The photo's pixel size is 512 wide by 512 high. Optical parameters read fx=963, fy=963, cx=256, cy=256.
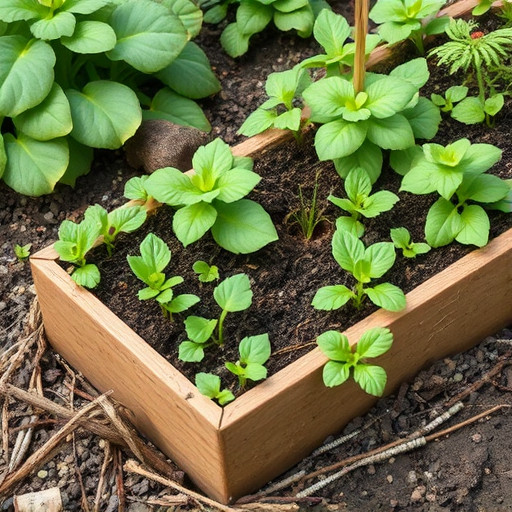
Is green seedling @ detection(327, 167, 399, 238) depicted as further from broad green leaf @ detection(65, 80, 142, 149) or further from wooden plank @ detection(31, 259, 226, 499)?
broad green leaf @ detection(65, 80, 142, 149)

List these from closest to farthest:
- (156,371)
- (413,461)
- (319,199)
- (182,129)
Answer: (156,371)
(413,461)
(319,199)
(182,129)

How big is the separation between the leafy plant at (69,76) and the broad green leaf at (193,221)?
55cm

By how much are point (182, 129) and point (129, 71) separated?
1.03 feet

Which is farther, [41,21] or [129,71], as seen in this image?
[129,71]

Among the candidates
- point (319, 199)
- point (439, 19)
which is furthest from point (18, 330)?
point (439, 19)

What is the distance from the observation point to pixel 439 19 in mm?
2631

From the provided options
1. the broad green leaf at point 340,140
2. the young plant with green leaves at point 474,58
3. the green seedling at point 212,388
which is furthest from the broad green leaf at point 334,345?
the young plant with green leaves at point 474,58

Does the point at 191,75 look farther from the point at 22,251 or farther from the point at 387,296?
the point at 387,296

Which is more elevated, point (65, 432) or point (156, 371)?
point (156, 371)

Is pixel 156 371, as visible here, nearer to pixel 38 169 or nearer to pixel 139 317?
pixel 139 317

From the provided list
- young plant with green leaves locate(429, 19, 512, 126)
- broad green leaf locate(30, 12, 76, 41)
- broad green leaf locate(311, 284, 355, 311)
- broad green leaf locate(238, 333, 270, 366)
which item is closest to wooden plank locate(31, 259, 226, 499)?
broad green leaf locate(238, 333, 270, 366)

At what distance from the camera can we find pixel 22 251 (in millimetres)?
2666

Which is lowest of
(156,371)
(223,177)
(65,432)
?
(65,432)

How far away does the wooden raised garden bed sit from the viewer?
6.33ft
